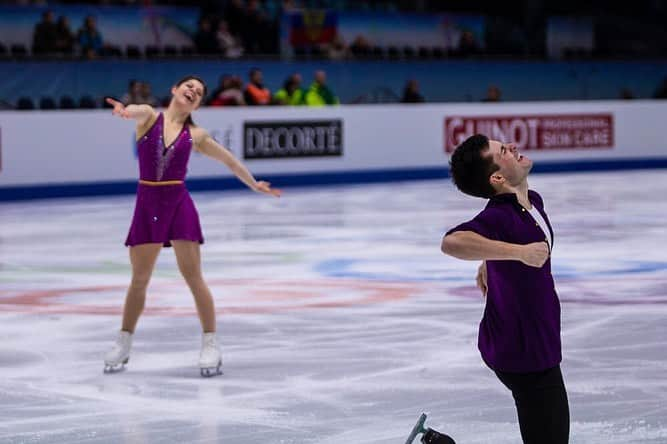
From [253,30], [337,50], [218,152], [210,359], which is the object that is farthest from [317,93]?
[210,359]

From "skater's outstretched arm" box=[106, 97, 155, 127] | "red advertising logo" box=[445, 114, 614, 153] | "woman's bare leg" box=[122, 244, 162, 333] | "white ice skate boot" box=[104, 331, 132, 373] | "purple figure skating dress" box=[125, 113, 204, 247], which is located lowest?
"red advertising logo" box=[445, 114, 614, 153]

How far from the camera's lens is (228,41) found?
19875 mm

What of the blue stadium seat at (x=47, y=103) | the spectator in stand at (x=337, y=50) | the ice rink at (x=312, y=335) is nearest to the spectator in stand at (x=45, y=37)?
the blue stadium seat at (x=47, y=103)

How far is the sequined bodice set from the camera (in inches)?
240

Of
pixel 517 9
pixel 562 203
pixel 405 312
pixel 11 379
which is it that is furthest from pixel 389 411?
pixel 517 9

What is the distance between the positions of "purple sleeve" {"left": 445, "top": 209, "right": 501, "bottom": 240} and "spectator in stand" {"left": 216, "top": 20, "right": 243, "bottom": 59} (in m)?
16.5

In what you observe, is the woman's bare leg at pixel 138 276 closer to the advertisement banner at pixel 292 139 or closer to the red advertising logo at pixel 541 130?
the advertisement banner at pixel 292 139

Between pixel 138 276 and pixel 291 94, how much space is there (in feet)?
37.9

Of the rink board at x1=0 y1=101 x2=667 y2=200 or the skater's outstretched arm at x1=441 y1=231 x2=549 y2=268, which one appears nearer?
the skater's outstretched arm at x1=441 y1=231 x2=549 y2=268

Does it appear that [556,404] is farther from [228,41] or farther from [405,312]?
[228,41]

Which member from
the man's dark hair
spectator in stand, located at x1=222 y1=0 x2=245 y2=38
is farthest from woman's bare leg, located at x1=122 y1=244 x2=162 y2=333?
spectator in stand, located at x1=222 y1=0 x2=245 y2=38

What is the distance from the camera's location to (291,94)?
17.6 metres

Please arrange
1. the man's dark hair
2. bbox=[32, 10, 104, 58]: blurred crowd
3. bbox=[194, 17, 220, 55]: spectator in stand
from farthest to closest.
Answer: bbox=[194, 17, 220, 55]: spectator in stand → bbox=[32, 10, 104, 58]: blurred crowd → the man's dark hair

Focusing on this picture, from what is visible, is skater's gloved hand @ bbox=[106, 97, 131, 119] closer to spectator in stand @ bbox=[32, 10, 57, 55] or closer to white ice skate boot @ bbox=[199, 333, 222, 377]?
white ice skate boot @ bbox=[199, 333, 222, 377]
